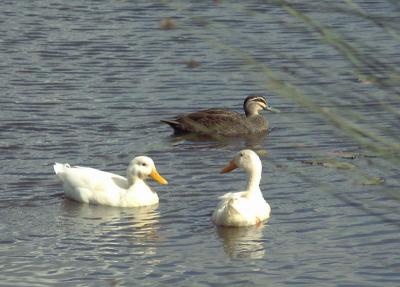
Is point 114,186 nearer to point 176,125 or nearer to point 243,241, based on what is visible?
point 243,241

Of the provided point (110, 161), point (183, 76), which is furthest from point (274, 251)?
point (183, 76)

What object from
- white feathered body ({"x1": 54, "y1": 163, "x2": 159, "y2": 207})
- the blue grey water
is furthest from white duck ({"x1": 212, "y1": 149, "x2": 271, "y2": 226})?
white feathered body ({"x1": 54, "y1": 163, "x2": 159, "y2": 207})

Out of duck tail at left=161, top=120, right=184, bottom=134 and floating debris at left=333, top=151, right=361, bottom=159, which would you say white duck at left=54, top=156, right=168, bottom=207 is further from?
duck tail at left=161, top=120, right=184, bottom=134

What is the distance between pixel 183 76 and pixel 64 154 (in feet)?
16.7

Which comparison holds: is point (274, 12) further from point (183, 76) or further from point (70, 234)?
point (70, 234)

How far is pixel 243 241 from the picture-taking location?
35.1 ft

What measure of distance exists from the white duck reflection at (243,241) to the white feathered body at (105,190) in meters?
1.21

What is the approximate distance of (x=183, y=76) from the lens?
62.8 feet

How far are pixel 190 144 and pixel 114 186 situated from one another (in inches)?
141

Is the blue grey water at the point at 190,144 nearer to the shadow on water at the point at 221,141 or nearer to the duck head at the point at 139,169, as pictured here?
the shadow on water at the point at 221,141

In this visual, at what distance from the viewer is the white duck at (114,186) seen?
471 inches

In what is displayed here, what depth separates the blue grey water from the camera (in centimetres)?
444

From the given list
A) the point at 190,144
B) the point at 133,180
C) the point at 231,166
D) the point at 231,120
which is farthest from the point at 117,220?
the point at 231,120

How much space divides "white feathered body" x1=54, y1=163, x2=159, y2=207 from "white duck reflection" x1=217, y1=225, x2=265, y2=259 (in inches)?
47.7
